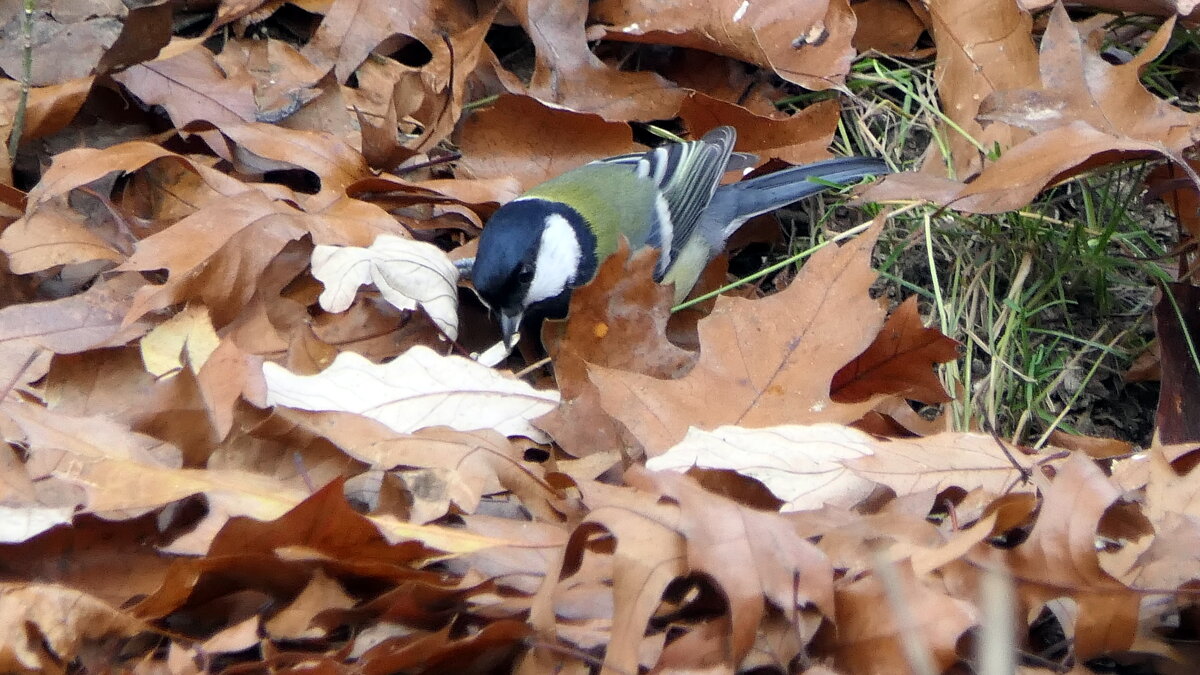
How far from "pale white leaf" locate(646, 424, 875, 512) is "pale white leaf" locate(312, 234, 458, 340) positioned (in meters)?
0.85

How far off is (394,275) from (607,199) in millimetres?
922

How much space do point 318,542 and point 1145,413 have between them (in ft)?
6.91

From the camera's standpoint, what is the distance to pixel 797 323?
230 centimetres

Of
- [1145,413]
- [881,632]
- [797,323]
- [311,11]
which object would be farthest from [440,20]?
[881,632]

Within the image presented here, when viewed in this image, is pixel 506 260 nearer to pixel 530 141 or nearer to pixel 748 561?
pixel 530 141

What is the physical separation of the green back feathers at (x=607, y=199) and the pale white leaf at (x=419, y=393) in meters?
0.92

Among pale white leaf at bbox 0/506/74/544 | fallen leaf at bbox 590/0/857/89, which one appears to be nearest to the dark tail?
fallen leaf at bbox 590/0/857/89

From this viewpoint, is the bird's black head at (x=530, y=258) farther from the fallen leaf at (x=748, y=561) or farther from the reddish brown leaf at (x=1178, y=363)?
the reddish brown leaf at (x=1178, y=363)

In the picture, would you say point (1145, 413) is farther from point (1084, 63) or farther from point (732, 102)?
→ point (732, 102)

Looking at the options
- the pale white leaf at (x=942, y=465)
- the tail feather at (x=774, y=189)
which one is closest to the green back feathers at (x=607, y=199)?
the tail feather at (x=774, y=189)

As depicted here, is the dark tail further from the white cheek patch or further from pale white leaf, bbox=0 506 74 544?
pale white leaf, bbox=0 506 74 544

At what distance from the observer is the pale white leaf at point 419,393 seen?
6.95 ft

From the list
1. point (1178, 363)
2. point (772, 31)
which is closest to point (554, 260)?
point (772, 31)

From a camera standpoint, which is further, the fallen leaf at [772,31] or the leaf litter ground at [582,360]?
the fallen leaf at [772,31]
